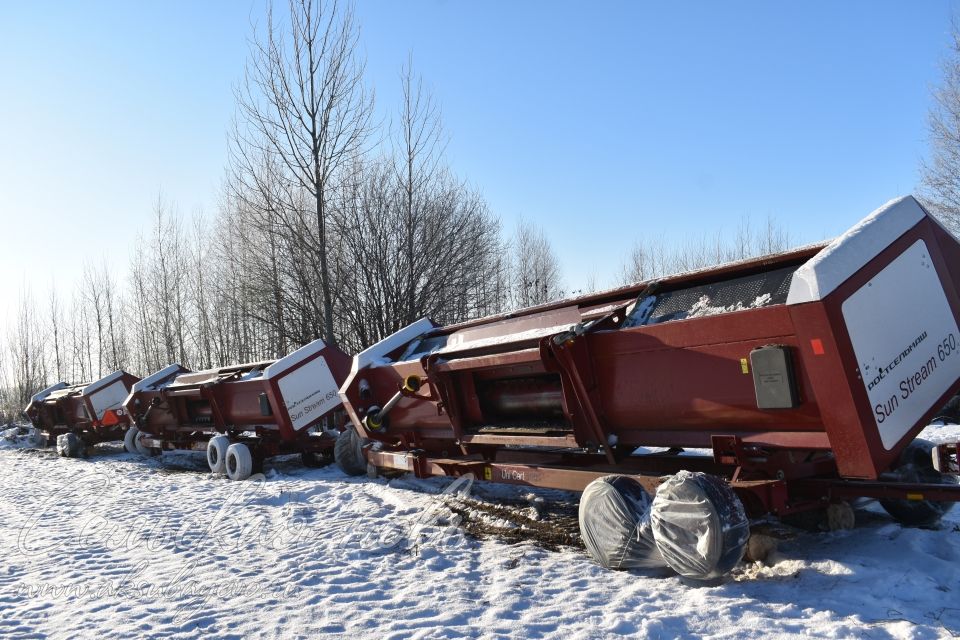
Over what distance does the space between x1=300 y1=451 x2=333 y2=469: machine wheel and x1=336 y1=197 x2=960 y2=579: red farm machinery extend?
4.91 meters

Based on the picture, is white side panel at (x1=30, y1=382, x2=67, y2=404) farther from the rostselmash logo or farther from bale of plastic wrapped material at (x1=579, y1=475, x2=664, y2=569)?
the rostselmash logo

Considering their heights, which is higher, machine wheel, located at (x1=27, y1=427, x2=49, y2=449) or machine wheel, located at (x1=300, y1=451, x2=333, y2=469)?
machine wheel, located at (x1=27, y1=427, x2=49, y2=449)

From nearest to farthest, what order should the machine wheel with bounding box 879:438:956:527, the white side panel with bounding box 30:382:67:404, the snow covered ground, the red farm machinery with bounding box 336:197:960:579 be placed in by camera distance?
the snow covered ground
the red farm machinery with bounding box 336:197:960:579
the machine wheel with bounding box 879:438:956:527
the white side panel with bounding box 30:382:67:404

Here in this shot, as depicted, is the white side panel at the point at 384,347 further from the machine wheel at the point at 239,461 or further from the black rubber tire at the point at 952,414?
the black rubber tire at the point at 952,414

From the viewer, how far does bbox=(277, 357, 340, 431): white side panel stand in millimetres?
9633

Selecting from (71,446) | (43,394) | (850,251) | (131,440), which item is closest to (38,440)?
(43,394)

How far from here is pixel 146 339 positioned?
34906 millimetres

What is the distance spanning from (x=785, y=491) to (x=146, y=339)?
3647 cm

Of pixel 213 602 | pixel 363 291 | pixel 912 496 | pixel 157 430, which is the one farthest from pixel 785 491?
pixel 363 291

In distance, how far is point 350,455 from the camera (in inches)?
351

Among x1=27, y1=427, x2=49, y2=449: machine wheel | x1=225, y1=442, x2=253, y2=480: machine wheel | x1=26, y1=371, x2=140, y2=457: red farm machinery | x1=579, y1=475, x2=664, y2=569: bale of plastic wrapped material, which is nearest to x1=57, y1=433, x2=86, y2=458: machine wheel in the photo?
x1=26, y1=371, x2=140, y2=457: red farm machinery

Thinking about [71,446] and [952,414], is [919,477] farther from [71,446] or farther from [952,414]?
[71,446]

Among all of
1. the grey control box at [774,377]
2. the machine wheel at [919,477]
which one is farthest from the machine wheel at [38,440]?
the machine wheel at [919,477]

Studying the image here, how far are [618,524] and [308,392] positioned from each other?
6490mm
